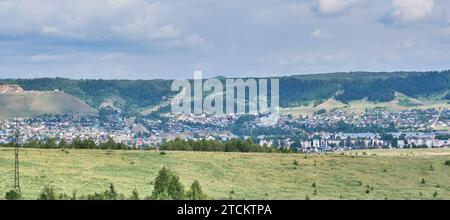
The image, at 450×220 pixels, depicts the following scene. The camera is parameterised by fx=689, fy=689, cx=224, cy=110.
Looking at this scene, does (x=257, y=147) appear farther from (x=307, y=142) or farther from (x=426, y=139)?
(x=426, y=139)

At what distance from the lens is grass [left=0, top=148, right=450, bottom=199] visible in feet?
133

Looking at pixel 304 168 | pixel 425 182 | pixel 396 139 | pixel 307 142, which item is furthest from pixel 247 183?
pixel 396 139

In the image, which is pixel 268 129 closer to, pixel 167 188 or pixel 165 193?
pixel 167 188

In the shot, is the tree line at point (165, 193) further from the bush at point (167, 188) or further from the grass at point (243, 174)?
the grass at point (243, 174)

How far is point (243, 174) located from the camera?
160 ft

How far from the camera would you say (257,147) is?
74.3 meters

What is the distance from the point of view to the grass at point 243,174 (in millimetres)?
40594

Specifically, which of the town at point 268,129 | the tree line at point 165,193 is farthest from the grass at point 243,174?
the town at point 268,129

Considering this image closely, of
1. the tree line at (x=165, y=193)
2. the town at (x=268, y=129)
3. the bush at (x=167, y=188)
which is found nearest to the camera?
the tree line at (x=165, y=193)

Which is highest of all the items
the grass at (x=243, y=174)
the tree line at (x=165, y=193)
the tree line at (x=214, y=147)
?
the tree line at (x=165, y=193)

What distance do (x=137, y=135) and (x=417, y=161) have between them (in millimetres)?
75853

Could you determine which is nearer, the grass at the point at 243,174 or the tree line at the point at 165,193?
the tree line at the point at 165,193

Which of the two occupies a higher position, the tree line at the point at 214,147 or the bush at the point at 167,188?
the bush at the point at 167,188

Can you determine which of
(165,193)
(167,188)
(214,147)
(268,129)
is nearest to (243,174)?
(214,147)
